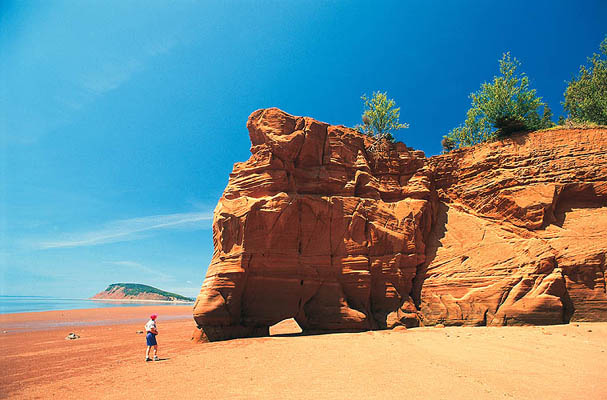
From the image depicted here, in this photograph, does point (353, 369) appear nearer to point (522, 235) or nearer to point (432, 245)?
point (432, 245)

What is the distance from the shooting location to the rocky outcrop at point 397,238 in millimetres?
14844

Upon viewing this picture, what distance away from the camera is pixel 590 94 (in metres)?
24.9

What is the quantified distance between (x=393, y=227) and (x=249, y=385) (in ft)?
42.3

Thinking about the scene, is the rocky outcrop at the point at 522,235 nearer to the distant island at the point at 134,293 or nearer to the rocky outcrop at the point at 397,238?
the rocky outcrop at the point at 397,238

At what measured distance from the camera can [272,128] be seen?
18.2m

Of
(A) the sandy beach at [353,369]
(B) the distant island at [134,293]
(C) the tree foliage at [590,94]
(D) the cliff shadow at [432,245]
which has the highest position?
(C) the tree foliage at [590,94]

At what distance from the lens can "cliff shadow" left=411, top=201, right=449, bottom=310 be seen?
17.5 m

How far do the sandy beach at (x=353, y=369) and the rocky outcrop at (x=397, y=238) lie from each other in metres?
1.83

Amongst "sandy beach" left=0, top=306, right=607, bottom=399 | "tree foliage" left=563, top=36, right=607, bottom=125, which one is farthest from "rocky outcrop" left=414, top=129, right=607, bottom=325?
"tree foliage" left=563, top=36, right=607, bottom=125

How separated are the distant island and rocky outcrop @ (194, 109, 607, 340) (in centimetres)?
14039

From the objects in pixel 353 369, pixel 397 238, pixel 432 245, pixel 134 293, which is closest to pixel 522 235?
pixel 432 245

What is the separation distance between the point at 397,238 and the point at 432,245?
99.7 inches

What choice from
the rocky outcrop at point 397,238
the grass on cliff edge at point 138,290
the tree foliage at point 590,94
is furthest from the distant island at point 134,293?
the tree foliage at point 590,94

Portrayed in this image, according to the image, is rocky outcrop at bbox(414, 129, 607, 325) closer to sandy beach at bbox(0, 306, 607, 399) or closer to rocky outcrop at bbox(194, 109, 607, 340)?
rocky outcrop at bbox(194, 109, 607, 340)
